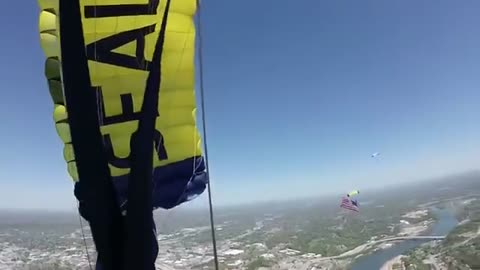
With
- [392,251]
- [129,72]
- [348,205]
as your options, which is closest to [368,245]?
[392,251]

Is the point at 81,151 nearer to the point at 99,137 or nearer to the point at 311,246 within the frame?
the point at 99,137

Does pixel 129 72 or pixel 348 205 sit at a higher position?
pixel 129 72

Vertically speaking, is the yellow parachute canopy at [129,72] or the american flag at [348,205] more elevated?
the yellow parachute canopy at [129,72]

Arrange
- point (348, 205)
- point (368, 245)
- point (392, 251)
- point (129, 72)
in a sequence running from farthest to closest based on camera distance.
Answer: point (368, 245) < point (392, 251) < point (348, 205) < point (129, 72)

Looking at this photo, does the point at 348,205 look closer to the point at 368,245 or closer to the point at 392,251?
the point at 392,251

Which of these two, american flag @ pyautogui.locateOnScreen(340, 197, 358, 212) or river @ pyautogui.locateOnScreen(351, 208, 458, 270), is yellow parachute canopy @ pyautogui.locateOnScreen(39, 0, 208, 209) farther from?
river @ pyautogui.locateOnScreen(351, 208, 458, 270)

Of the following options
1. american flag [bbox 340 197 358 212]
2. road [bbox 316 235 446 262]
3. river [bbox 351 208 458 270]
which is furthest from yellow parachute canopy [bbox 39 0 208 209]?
road [bbox 316 235 446 262]

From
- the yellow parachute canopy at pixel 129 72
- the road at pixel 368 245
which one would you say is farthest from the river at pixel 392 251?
the yellow parachute canopy at pixel 129 72

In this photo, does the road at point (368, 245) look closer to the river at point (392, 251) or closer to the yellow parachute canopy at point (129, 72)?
the river at point (392, 251)

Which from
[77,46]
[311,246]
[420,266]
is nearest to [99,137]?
[77,46]
